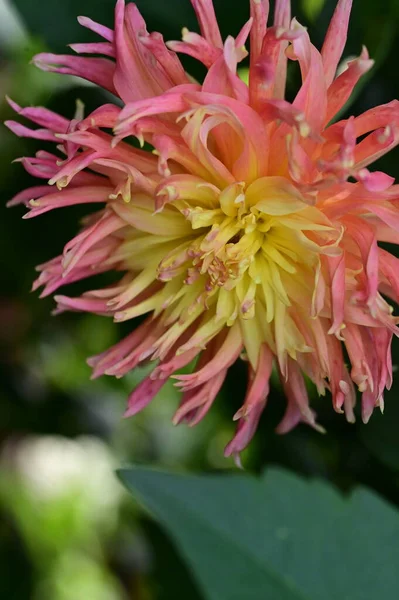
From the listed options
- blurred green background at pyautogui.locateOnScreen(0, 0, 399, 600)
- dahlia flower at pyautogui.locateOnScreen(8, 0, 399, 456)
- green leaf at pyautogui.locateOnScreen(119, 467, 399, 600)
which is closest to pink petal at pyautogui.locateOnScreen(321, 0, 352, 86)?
dahlia flower at pyautogui.locateOnScreen(8, 0, 399, 456)

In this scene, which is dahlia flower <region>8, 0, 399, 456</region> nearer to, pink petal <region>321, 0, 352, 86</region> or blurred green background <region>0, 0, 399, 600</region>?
pink petal <region>321, 0, 352, 86</region>

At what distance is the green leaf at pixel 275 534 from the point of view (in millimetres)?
441

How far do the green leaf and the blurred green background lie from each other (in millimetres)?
191

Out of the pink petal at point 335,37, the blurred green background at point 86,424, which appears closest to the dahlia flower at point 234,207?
the pink petal at point 335,37

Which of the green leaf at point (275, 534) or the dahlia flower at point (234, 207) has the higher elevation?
the dahlia flower at point (234, 207)

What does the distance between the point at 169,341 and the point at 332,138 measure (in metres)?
0.21

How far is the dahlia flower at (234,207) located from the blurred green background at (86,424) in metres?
0.13

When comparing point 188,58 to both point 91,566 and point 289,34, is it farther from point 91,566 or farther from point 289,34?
point 91,566

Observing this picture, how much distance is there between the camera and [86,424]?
128cm

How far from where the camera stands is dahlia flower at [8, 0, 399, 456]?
20.1 inches

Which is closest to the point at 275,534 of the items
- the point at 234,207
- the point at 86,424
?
the point at 234,207

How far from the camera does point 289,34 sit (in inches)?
19.2

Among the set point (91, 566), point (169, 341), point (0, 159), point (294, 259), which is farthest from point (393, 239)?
point (91, 566)

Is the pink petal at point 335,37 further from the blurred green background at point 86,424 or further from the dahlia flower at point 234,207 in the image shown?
the blurred green background at point 86,424
